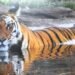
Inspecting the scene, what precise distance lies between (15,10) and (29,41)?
0.49m

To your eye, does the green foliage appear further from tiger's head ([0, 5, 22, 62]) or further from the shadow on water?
tiger's head ([0, 5, 22, 62])

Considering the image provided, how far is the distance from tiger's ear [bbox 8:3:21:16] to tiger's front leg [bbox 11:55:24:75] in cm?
62

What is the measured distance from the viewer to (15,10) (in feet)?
16.0

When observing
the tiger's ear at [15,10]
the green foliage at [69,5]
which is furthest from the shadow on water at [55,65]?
the tiger's ear at [15,10]

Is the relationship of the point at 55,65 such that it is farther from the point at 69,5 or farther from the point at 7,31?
the point at 69,5

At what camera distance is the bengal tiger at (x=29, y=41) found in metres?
4.80

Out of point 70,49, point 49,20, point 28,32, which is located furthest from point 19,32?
point 70,49

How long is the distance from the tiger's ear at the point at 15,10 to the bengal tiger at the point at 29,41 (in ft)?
0.13

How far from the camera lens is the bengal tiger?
4.80 metres

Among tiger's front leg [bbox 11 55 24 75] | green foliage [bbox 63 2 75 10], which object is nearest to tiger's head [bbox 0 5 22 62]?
tiger's front leg [bbox 11 55 24 75]

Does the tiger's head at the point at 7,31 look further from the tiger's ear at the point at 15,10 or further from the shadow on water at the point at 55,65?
the shadow on water at the point at 55,65

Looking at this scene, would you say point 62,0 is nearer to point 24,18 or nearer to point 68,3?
point 68,3

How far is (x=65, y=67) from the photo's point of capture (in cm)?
439

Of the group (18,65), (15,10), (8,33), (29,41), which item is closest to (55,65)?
(18,65)
